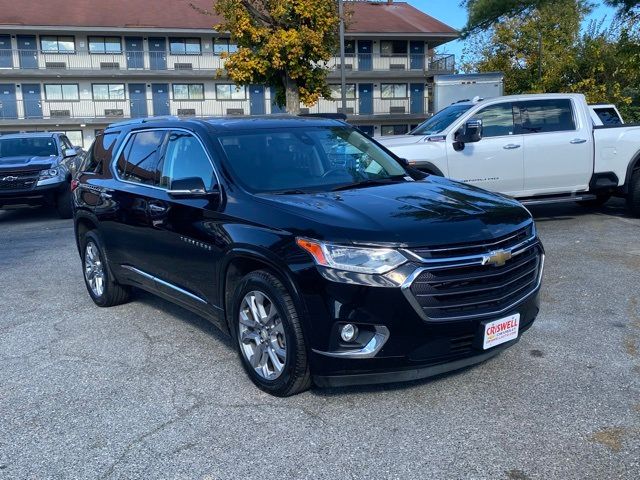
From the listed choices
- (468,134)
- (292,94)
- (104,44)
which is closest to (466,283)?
(468,134)

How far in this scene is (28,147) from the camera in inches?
555

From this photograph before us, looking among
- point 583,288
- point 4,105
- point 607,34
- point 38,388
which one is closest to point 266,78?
point 607,34

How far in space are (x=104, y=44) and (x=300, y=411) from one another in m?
37.7

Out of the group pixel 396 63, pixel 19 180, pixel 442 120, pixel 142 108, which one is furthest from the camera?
pixel 396 63

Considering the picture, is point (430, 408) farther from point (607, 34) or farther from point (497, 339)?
point (607, 34)

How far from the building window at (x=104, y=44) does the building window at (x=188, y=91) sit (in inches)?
151

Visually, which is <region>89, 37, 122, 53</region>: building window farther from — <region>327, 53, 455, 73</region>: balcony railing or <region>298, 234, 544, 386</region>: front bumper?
<region>298, 234, 544, 386</region>: front bumper

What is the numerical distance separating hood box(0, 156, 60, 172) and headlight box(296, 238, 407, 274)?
36.0 ft

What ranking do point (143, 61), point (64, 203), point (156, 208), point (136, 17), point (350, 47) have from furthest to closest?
1. point (350, 47)
2. point (143, 61)
3. point (136, 17)
4. point (64, 203)
5. point (156, 208)

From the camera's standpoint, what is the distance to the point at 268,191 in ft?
14.6

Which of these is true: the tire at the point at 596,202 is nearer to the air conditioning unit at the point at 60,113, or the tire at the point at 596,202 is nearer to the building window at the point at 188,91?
the building window at the point at 188,91

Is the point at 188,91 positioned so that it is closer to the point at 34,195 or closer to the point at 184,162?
the point at 34,195

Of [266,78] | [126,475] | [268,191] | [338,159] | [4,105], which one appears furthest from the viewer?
[4,105]

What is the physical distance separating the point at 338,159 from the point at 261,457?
256cm
